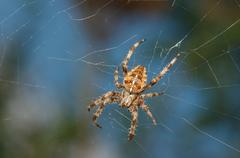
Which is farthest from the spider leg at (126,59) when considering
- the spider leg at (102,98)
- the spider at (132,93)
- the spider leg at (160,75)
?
the spider leg at (102,98)

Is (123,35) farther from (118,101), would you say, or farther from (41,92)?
(118,101)

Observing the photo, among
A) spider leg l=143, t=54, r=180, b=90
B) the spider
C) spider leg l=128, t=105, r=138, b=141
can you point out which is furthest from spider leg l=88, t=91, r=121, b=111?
spider leg l=143, t=54, r=180, b=90

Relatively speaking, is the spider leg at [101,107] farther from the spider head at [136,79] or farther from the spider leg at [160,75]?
the spider leg at [160,75]

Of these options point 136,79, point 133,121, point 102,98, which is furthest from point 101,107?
point 136,79

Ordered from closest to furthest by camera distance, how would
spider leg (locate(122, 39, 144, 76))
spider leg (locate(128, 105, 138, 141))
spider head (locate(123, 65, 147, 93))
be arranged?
spider head (locate(123, 65, 147, 93)), spider leg (locate(122, 39, 144, 76)), spider leg (locate(128, 105, 138, 141))

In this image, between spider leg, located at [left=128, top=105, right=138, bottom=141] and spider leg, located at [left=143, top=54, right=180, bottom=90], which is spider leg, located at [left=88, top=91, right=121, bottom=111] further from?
spider leg, located at [left=143, top=54, right=180, bottom=90]

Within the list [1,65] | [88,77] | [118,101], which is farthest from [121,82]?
[1,65]
